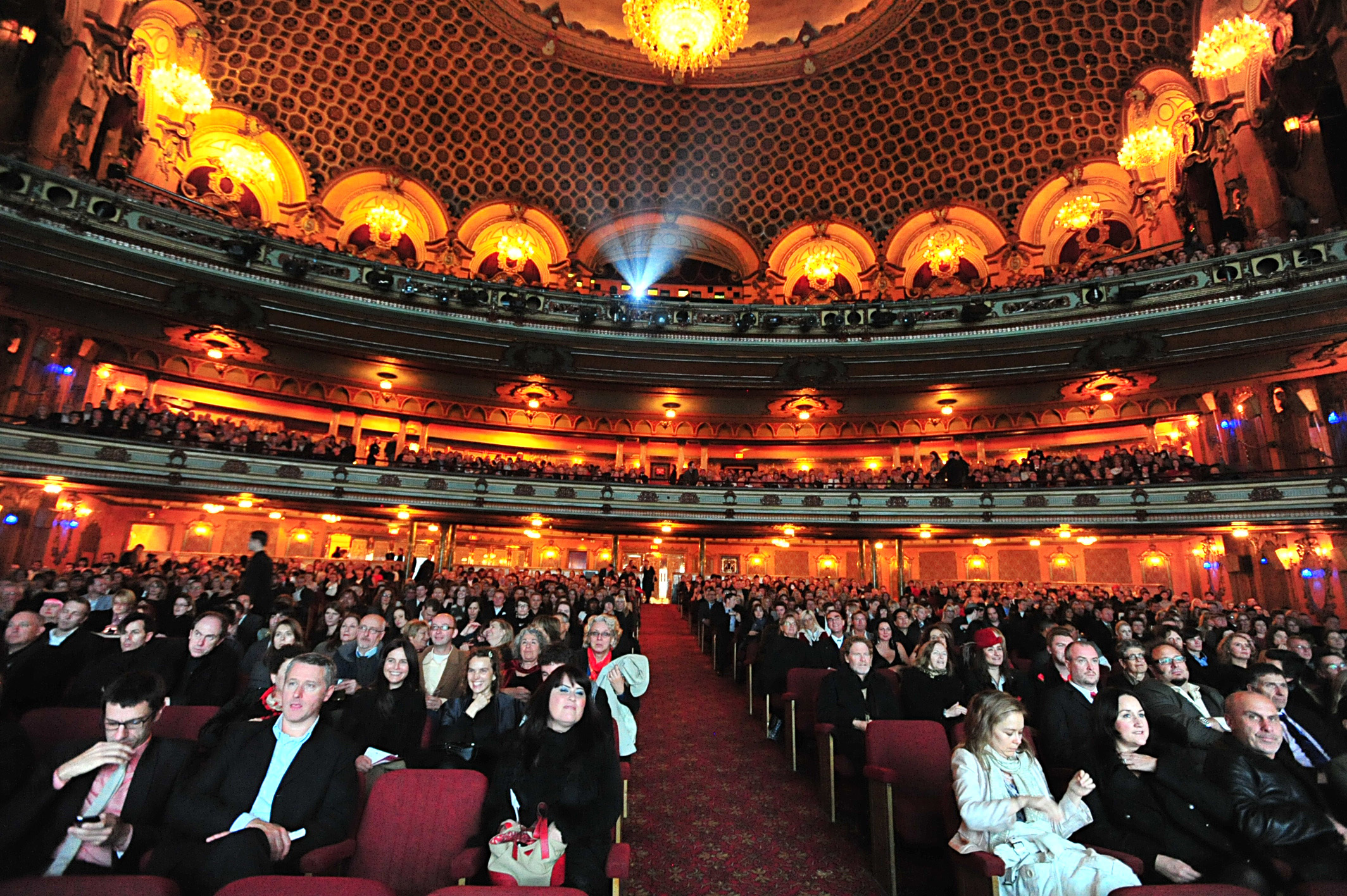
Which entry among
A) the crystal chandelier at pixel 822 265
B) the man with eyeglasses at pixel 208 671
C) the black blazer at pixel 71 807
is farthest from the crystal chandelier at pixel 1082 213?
the black blazer at pixel 71 807

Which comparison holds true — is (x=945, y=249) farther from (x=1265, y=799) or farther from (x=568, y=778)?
(x=568, y=778)

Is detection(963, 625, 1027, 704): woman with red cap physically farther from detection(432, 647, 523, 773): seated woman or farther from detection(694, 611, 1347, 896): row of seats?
detection(432, 647, 523, 773): seated woman

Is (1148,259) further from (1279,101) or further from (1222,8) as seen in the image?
(1222,8)

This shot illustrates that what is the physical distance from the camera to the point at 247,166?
20.9 meters

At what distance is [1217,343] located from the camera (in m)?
16.1

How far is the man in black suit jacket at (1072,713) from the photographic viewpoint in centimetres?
362

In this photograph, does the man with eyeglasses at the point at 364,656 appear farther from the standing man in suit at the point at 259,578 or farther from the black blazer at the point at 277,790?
the standing man in suit at the point at 259,578

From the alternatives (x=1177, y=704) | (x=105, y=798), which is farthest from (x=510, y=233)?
(x=1177, y=704)

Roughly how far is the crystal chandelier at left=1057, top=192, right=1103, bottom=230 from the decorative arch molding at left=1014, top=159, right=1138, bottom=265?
12 centimetres

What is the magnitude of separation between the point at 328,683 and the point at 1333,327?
Answer: 20.6 metres

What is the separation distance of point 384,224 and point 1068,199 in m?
24.0

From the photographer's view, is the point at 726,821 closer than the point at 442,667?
No

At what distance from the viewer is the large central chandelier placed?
1467 cm

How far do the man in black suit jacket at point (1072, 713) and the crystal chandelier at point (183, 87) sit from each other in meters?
23.6
